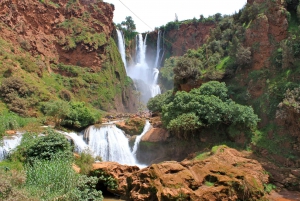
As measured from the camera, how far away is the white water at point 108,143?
24.2 meters

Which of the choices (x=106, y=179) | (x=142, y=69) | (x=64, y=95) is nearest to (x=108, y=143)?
(x=106, y=179)

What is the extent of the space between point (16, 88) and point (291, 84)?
26.4 metres

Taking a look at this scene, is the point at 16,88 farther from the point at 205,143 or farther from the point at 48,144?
the point at 205,143

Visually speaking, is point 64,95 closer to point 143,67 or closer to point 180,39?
point 143,67

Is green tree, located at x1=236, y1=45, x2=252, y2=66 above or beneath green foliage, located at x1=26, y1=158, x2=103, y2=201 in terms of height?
above

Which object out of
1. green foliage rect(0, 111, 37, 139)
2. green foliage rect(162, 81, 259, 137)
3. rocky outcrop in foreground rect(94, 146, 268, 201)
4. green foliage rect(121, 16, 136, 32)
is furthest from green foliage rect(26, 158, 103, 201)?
green foliage rect(121, 16, 136, 32)

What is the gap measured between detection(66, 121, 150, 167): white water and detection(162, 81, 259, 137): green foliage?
17.1 ft

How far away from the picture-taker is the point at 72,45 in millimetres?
44781

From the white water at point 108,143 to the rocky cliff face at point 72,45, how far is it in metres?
12.4

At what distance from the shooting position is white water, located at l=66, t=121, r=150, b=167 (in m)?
24.2

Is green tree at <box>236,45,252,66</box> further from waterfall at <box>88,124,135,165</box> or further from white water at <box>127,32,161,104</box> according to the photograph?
white water at <box>127,32,161,104</box>

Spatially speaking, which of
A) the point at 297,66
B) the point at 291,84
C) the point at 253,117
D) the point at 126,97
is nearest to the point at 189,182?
the point at 253,117

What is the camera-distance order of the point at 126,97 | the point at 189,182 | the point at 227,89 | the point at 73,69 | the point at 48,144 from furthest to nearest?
the point at 126,97 → the point at 73,69 → the point at 227,89 → the point at 48,144 → the point at 189,182

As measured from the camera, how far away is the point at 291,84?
19703 mm
